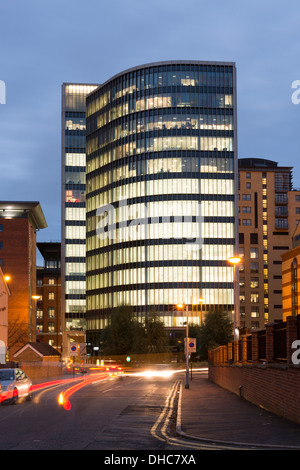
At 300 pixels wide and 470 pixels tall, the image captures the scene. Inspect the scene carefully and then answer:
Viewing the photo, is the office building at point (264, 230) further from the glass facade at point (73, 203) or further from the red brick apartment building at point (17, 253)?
the red brick apartment building at point (17, 253)

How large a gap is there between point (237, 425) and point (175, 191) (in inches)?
4730

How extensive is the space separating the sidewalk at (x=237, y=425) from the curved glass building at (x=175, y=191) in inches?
4311

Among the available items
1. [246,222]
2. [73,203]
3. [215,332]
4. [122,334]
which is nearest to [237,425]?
[215,332]

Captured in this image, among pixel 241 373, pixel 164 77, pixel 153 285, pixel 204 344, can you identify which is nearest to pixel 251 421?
pixel 241 373

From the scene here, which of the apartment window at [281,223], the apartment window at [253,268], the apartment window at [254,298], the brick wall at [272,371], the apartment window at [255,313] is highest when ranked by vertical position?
the apartment window at [281,223]

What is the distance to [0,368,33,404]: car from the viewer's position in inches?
1126

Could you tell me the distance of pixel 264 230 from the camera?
558ft

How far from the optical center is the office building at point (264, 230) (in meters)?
166

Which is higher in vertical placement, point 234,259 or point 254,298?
point 254,298

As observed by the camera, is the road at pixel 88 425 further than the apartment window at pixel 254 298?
No

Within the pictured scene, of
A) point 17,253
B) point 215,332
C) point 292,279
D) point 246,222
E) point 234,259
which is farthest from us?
point 246,222

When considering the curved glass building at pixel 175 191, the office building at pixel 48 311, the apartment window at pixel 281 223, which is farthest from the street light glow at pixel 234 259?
the office building at pixel 48 311

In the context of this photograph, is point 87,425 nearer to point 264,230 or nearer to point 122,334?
point 122,334

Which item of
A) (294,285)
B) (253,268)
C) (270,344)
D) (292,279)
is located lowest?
(270,344)
